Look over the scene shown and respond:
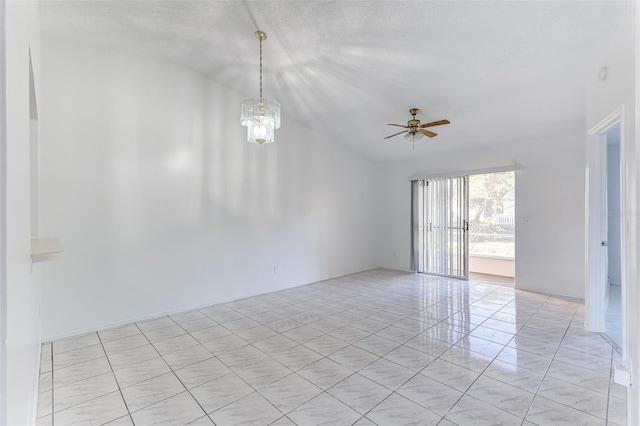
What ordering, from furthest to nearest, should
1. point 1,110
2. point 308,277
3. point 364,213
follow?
point 364,213 → point 308,277 → point 1,110

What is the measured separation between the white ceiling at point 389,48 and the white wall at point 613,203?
4.73ft

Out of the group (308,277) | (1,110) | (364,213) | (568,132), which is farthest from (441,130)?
(1,110)

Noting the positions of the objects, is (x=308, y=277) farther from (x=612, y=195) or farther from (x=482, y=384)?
(x=612, y=195)

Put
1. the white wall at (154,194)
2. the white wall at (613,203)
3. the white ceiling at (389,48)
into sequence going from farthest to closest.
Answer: the white wall at (613,203) → the white wall at (154,194) → the white ceiling at (389,48)

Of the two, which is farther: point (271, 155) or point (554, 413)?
point (271, 155)

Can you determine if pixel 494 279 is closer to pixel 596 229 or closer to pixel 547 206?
pixel 547 206

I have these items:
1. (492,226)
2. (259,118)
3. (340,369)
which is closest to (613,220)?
(492,226)

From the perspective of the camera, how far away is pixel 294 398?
81.9 inches

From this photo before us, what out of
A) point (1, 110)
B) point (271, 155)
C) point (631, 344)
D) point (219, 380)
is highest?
point (271, 155)

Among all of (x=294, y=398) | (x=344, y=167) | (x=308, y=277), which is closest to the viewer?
(x=294, y=398)

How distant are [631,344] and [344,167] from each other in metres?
5.60

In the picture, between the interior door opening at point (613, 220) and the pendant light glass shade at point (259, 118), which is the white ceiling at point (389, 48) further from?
the interior door opening at point (613, 220)

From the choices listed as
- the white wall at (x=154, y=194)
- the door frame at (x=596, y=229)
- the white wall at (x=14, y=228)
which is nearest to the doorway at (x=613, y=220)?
the door frame at (x=596, y=229)

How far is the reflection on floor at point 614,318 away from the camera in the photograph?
295 cm
